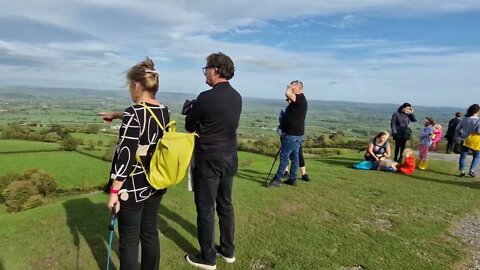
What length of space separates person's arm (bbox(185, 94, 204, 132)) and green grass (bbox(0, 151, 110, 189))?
16476 mm

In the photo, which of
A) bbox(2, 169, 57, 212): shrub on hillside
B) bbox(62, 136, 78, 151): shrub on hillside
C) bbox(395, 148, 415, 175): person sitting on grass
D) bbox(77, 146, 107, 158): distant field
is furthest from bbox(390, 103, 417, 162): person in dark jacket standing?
bbox(62, 136, 78, 151): shrub on hillside

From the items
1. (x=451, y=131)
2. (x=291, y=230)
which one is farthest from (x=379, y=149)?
(x=451, y=131)

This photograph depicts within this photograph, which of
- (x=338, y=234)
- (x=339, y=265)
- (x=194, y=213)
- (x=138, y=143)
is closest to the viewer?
(x=138, y=143)

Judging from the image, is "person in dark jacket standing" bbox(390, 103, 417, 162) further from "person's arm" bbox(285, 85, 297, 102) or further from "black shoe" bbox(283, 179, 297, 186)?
"person's arm" bbox(285, 85, 297, 102)

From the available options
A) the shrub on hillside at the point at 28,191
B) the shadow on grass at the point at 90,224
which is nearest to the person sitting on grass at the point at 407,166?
the shadow on grass at the point at 90,224

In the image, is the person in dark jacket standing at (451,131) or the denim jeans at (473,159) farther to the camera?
the person in dark jacket standing at (451,131)

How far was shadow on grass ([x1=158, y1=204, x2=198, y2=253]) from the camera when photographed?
19.2 ft

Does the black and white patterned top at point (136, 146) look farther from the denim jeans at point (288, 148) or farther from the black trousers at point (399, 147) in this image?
the black trousers at point (399, 147)

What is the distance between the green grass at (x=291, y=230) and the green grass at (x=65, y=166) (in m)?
13.4

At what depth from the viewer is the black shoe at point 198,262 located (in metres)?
5.09

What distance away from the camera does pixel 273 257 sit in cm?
560

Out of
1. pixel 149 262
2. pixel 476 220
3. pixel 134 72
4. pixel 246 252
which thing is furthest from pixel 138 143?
pixel 476 220

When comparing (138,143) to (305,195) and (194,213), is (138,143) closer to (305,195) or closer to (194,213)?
(194,213)

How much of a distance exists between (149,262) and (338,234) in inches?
→ 144
